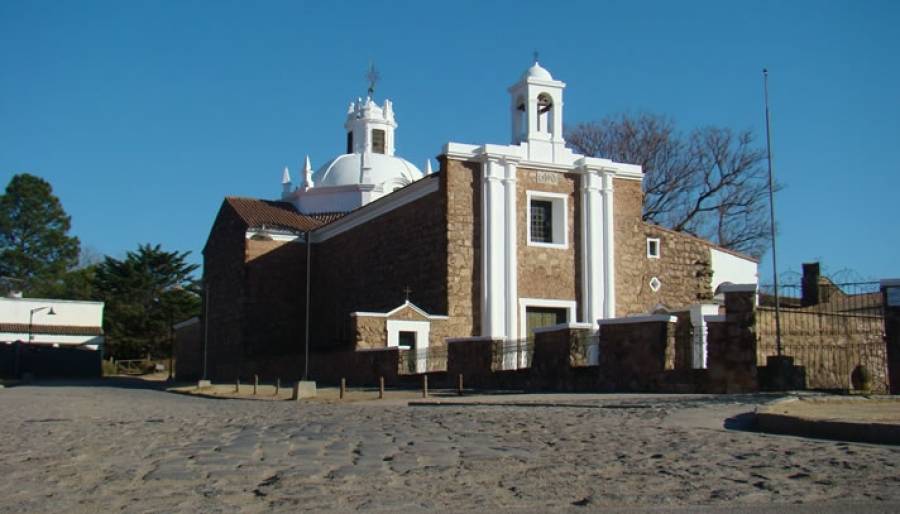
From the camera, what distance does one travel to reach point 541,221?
31.2 m

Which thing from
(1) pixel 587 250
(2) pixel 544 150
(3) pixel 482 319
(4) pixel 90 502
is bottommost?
(4) pixel 90 502

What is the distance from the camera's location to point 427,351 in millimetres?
25656

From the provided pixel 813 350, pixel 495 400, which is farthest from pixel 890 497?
pixel 813 350

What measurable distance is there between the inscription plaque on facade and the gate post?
16197 millimetres

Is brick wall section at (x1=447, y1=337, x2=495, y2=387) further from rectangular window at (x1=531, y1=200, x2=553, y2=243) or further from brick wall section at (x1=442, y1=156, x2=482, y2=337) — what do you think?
rectangular window at (x1=531, y1=200, x2=553, y2=243)

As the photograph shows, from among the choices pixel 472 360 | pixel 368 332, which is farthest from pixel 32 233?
pixel 472 360

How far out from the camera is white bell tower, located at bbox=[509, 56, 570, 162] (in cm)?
3108

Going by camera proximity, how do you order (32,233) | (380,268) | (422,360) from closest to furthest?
(422,360) < (380,268) < (32,233)

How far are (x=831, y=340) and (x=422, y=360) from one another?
1039 centimetres

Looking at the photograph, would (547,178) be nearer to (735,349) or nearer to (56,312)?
(735,349)

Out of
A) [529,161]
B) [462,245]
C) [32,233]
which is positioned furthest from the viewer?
[32,233]

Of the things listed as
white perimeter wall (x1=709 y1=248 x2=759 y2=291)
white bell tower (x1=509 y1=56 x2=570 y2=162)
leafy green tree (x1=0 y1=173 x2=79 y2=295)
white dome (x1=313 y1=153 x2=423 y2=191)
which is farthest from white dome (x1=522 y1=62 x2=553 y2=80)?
leafy green tree (x1=0 y1=173 x2=79 y2=295)

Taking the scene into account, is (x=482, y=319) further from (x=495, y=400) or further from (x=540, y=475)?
(x=540, y=475)

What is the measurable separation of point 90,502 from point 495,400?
10.9m
